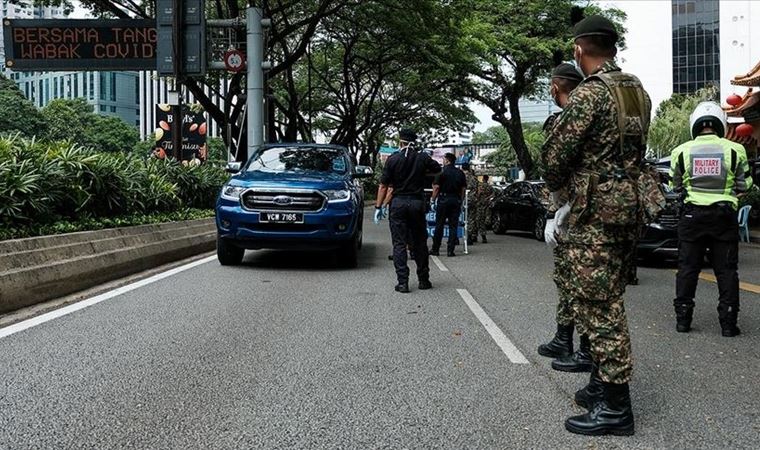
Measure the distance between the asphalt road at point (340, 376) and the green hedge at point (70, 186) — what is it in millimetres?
1592

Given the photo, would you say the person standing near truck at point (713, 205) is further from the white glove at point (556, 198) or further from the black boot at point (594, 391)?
the black boot at point (594, 391)

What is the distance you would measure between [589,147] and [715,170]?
3.05m

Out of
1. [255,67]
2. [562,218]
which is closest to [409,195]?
[562,218]

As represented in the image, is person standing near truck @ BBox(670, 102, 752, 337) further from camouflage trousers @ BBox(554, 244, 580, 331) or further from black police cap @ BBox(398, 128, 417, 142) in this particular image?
black police cap @ BBox(398, 128, 417, 142)

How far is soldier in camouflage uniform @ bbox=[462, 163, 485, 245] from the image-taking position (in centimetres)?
1473

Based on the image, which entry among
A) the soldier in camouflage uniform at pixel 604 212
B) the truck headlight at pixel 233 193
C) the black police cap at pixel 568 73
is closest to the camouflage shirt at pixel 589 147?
the soldier in camouflage uniform at pixel 604 212

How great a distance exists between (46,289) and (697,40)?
8640 cm

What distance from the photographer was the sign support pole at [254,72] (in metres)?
17.2

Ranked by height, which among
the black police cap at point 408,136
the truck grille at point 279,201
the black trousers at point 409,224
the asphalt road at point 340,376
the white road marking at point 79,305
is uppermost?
the black police cap at point 408,136

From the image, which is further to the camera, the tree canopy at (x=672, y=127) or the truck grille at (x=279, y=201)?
the tree canopy at (x=672, y=127)

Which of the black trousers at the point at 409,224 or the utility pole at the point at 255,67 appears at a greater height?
the utility pole at the point at 255,67

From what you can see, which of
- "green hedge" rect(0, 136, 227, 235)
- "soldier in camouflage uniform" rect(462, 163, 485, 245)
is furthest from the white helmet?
"soldier in camouflage uniform" rect(462, 163, 485, 245)

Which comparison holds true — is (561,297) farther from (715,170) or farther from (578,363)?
(715,170)

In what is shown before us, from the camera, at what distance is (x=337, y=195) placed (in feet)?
31.8
